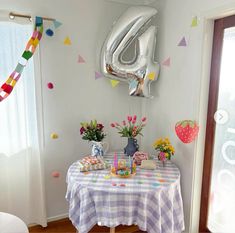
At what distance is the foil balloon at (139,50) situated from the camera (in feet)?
6.44

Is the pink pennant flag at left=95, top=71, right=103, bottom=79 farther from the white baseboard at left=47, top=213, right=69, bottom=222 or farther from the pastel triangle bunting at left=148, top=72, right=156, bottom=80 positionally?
the white baseboard at left=47, top=213, right=69, bottom=222

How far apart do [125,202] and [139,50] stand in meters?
1.32

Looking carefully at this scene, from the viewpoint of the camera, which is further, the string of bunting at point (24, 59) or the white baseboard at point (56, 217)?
the white baseboard at point (56, 217)

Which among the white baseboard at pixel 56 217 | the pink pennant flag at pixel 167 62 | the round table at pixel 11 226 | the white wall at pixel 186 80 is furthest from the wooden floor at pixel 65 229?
the pink pennant flag at pixel 167 62

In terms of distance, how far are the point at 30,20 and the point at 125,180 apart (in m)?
1.46

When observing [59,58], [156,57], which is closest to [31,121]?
[59,58]

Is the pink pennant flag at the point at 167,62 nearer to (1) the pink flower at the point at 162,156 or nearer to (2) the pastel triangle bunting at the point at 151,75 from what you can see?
(2) the pastel triangle bunting at the point at 151,75

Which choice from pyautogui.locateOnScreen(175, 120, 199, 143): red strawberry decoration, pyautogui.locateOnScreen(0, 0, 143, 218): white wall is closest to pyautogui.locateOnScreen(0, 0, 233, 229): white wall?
pyautogui.locateOnScreen(0, 0, 143, 218): white wall

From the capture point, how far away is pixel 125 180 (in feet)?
5.39

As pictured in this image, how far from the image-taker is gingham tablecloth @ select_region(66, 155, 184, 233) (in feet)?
4.81

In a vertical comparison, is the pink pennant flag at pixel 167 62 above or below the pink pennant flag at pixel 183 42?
below

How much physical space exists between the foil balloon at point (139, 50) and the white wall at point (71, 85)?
195 millimetres

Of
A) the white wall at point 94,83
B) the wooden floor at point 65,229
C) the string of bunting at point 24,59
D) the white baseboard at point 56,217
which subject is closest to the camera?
the string of bunting at point 24,59

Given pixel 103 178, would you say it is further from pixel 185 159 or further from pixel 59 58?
pixel 59 58
